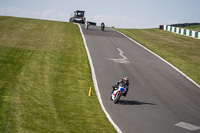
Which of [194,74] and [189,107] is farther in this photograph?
[194,74]

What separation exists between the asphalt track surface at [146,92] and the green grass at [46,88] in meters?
1.05

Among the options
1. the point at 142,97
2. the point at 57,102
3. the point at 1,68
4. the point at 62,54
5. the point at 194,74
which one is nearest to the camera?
the point at 57,102

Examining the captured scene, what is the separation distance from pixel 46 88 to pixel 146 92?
6.60 m

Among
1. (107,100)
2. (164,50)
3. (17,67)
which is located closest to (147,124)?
(107,100)

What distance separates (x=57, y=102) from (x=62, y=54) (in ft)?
41.6

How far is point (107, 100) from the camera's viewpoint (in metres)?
15.7

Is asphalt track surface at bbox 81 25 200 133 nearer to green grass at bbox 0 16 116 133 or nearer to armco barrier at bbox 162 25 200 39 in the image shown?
green grass at bbox 0 16 116 133

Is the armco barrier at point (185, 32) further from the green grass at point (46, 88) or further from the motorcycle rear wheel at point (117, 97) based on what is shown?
the motorcycle rear wheel at point (117, 97)

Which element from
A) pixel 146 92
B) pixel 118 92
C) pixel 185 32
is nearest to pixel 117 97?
pixel 118 92

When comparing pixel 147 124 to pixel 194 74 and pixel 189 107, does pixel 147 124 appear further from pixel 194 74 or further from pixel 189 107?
pixel 194 74

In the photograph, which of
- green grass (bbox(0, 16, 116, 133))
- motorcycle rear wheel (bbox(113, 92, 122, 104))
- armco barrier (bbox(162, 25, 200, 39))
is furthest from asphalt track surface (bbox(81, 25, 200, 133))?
armco barrier (bbox(162, 25, 200, 39))

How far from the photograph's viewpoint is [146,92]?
17.9 metres

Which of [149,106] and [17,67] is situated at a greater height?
[17,67]

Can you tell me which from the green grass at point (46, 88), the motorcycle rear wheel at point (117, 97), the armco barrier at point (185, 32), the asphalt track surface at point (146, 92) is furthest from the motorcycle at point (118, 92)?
the armco barrier at point (185, 32)
